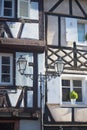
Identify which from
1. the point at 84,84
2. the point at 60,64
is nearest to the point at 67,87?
the point at 84,84

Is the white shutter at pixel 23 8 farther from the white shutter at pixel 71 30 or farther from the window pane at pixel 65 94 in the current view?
the window pane at pixel 65 94

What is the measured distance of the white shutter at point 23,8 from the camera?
15266 millimetres

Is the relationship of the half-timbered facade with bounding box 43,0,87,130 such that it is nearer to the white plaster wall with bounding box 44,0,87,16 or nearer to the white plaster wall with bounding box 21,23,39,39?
the white plaster wall with bounding box 44,0,87,16

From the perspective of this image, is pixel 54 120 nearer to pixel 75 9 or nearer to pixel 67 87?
pixel 67 87

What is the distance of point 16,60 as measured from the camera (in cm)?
1487

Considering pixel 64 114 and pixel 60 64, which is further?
pixel 64 114

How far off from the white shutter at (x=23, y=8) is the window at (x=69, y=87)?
3.21m

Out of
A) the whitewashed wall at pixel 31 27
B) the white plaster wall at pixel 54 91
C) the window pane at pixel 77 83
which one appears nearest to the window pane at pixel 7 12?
the whitewashed wall at pixel 31 27

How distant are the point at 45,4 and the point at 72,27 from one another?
1.52m

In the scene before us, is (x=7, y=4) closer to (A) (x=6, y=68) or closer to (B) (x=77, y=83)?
(A) (x=6, y=68)

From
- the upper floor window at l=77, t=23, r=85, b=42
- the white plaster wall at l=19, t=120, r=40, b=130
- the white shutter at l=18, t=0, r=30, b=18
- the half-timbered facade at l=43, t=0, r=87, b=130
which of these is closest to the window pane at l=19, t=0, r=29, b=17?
the white shutter at l=18, t=0, r=30, b=18

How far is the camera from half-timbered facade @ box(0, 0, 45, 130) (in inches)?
571

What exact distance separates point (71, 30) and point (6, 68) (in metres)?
3.32

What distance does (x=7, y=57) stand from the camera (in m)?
15.0
